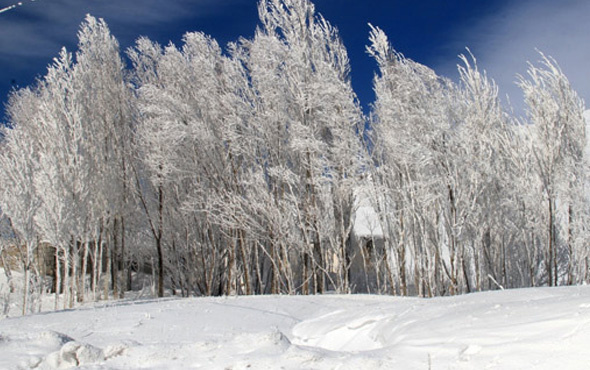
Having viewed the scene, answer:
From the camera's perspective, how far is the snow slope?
346cm

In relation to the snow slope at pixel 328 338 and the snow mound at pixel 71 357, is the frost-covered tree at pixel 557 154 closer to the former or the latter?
the snow slope at pixel 328 338

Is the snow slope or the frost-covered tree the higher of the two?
the frost-covered tree

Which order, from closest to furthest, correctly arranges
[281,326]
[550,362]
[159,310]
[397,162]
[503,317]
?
[550,362]
[503,317]
[281,326]
[159,310]
[397,162]

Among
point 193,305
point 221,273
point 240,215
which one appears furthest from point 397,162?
point 221,273

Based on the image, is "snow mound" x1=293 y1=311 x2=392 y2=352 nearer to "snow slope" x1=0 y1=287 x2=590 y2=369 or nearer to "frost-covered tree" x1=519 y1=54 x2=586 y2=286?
"snow slope" x1=0 y1=287 x2=590 y2=369

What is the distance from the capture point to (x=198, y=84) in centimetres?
1473

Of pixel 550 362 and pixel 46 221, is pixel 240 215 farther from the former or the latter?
pixel 550 362

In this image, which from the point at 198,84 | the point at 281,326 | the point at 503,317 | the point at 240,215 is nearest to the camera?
the point at 503,317

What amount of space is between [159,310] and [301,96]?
6.73m

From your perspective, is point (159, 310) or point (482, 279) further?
point (482, 279)

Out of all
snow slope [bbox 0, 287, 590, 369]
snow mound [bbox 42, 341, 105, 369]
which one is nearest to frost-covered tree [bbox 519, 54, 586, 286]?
snow slope [bbox 0, 287, 590, 369]

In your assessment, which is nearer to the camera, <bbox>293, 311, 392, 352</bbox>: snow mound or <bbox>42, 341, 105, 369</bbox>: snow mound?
<bbox>42, 341, 105, 369</bbox>: snow mound

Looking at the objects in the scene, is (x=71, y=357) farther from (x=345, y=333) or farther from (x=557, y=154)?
(x=557, y=154)

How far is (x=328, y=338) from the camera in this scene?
5492 mm
